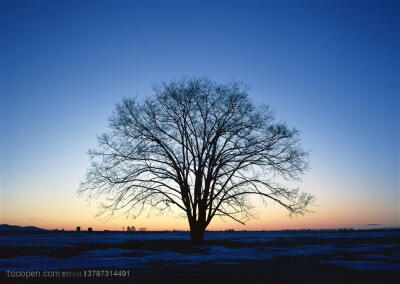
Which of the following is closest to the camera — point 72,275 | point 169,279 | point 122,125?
point 169,279

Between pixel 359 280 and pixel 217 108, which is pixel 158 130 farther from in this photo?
pixel 359 280

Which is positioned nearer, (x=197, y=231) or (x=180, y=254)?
(x=180, y=254)

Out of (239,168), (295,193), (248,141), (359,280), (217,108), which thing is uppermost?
(217,108)

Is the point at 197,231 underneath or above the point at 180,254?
above

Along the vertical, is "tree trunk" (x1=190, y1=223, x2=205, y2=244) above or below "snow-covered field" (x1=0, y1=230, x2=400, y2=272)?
above

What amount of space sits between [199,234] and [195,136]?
625cm

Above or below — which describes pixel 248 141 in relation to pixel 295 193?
above

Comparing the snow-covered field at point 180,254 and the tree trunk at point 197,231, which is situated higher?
the tree trunk at point 197,231

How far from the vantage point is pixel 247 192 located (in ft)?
73.4

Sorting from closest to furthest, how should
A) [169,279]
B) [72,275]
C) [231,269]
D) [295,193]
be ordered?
[169,279]
[72,275]
[231,269]
[295,193]

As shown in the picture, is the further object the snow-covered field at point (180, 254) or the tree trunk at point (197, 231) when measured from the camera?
the tree trunk at point (197, 231)

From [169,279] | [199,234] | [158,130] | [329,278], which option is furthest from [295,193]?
[169,279]

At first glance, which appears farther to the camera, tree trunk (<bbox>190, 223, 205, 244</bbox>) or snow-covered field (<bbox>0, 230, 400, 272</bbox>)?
tree trunk (<bbox>190, 223, 205, 244</bbox>)

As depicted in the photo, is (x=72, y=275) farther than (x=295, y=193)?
No
